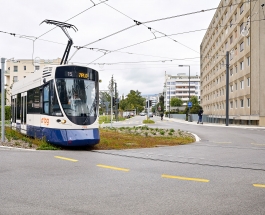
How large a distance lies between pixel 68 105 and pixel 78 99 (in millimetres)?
435

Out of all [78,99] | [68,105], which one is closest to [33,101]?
[68,105]

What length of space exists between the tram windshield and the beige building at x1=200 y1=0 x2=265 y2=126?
1417cm

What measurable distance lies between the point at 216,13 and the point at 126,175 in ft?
172

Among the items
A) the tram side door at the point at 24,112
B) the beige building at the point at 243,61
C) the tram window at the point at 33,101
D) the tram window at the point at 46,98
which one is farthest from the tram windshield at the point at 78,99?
the beige building at the point at 243,61

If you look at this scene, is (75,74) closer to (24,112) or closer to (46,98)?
(46,98)

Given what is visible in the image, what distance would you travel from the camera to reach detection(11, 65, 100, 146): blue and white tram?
11284mm

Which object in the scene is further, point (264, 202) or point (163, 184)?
point (163, 184)

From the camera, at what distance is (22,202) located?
488cm

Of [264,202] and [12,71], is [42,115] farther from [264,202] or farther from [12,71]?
[12,71]

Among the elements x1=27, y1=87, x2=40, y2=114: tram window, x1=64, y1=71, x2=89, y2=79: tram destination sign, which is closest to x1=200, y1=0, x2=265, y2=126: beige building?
x1=64, y1=71, x2=89, y2=79: tram destination sign

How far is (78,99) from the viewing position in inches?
456

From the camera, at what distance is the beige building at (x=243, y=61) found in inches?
1219

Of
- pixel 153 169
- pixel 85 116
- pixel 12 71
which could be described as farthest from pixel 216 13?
pixel 12 71

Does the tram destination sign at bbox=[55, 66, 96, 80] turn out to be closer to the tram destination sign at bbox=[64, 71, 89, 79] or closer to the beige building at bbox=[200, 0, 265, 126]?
the tram destination sign at bbox=[64, 71, 89, 79]
